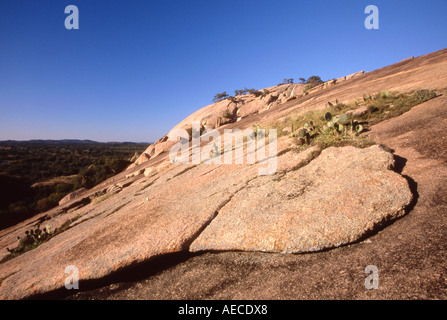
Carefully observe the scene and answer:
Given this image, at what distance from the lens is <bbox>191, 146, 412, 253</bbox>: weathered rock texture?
11.4ft

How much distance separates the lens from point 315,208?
404cm

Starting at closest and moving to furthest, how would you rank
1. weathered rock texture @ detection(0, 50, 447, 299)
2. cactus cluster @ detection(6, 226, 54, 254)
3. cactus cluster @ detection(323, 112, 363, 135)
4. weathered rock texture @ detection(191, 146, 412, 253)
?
1. weathered rock texture @ detection(191, 146, 412, 253)
2. weathered rock texture @ detection(0, 50, 447, 299)
3. cactus cluster @ detection(323, 112, 363, 135)
4. cactus cluster @ detection(6, 226, 54, 254)

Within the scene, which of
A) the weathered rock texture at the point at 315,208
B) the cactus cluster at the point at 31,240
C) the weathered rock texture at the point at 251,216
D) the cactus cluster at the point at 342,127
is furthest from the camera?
the cactus cluster at the point at 31,240

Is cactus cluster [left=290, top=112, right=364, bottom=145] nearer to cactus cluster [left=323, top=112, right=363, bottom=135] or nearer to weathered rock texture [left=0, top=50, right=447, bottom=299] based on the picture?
cactus cluster [left=323, top=112, right=363, bottom=135]

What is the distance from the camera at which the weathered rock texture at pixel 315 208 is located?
3.48 m

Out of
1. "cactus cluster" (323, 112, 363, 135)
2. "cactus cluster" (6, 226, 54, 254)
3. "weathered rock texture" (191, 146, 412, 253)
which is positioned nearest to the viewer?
"weathered rock texture" (191, 146, 412, 253)

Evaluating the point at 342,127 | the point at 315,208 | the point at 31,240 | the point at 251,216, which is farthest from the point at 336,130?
the point at 31,240

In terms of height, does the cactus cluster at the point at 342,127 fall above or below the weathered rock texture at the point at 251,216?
above

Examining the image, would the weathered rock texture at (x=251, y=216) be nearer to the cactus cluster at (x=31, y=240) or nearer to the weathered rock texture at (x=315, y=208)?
the weathered rock texture at (x=315, y=208)

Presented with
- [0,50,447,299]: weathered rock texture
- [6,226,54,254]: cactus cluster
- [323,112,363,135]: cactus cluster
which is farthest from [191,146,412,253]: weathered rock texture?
[6,226,54,254]: cactus cluster

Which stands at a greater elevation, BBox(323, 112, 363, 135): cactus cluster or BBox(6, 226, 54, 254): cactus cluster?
BBox(323, 112, 363, 135): cactus cluster

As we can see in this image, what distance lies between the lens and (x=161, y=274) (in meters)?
3.96

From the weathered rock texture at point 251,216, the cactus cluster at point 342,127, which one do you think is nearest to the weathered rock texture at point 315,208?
the weathered rock texture at point 251,216
